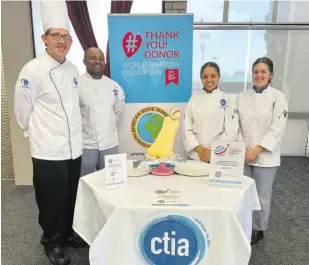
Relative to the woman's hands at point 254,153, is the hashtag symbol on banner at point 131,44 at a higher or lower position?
higher

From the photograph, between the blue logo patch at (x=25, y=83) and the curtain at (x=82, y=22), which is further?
the curtain at (x=82, y=22)

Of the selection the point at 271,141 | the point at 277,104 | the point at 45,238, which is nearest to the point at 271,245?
the point at 271,141

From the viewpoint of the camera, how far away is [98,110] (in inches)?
80.3

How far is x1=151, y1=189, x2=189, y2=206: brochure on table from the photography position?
1176 millimetres

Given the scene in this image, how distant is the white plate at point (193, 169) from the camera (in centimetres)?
152

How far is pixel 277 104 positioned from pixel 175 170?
2.49ft

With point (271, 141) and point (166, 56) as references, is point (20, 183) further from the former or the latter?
point (271, 141)

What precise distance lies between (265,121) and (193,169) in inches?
22.7

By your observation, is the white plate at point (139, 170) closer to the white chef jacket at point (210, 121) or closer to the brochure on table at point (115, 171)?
A: the brochure on table at point (115, 171)

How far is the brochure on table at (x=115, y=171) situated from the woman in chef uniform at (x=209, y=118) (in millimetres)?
598

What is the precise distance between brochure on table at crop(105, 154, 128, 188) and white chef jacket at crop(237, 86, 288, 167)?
0.87m

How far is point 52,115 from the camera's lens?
1632mm

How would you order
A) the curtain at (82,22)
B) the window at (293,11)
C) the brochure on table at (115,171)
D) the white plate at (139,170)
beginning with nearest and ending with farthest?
1. the brochure on table at (115,171)
2. the white plate at (139,170)
3. the curtain at (82,22)
4. the window at (293,11)

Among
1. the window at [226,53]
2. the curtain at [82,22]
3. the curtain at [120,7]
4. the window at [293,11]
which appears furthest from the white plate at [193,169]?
the window at [293,11]
